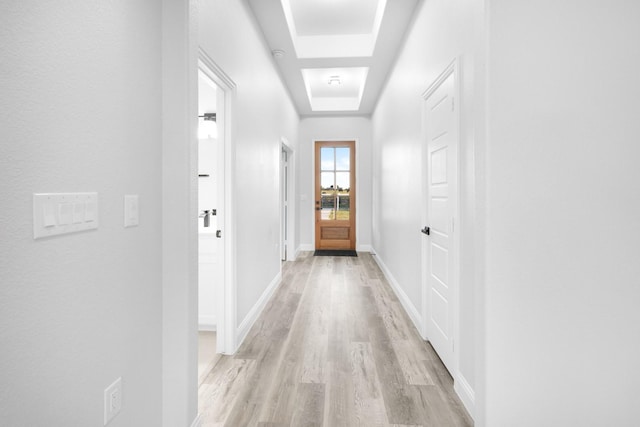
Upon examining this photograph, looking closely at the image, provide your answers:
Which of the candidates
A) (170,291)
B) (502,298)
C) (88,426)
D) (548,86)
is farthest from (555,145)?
(88,426)

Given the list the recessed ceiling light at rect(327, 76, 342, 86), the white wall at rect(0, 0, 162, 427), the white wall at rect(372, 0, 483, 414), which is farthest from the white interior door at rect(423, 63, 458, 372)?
the recessed ceiling light at rect(327, 76, 342, 86)

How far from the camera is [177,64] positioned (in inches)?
56.7

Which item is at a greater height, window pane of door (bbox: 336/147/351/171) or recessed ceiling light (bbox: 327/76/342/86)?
recessed ceiling light (bbox: 327/76/342/86)

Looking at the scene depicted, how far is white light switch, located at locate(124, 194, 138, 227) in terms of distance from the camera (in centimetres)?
121

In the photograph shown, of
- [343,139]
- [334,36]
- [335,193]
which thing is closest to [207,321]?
[334,36]

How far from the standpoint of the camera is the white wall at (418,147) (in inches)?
69.4

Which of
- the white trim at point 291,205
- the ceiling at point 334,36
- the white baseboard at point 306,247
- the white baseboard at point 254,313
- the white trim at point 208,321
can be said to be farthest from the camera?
the white baseboard at point 306,247

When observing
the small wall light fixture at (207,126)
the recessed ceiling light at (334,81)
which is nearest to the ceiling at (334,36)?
the recessed ceiling light at (334,81)

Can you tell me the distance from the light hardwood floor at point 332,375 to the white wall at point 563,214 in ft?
1.81

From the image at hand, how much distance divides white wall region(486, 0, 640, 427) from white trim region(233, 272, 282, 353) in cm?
179

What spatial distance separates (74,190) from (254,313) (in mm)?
2276

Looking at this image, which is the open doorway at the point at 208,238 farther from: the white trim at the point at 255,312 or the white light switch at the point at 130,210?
the white light switch at the point at 130,210

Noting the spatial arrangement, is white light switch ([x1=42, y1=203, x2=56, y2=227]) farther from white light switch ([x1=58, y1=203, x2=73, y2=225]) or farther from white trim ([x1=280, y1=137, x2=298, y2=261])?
white trim ([x1=280, y1=137, x2=298, y2=261])

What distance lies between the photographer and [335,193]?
682cm
